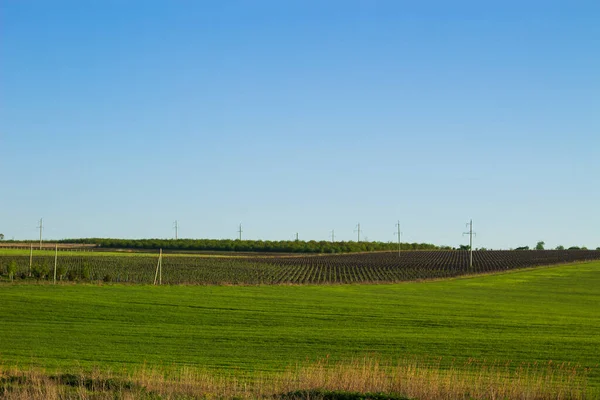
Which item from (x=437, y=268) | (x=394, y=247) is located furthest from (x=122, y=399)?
(x=394, y=247)

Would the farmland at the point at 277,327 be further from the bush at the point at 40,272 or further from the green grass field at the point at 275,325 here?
the bush at the point at 40,272

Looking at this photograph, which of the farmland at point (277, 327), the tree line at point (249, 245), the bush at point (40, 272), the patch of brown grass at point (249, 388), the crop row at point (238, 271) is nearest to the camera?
the patch of brown grass at point (249, 388)

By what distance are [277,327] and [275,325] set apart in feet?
2.39

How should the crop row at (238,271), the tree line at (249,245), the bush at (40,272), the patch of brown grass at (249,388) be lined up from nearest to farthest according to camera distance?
1. the patch of brown grass at (249,388)
2. the bush at (40,272)
3. the crop row at (238,271)
4. the tree line at (249,245)

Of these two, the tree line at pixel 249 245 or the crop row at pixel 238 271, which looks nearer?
the crop row at pixel 238 271

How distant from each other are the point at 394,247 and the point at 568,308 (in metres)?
113

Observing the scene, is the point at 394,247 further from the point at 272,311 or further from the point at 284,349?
the point at 284,349

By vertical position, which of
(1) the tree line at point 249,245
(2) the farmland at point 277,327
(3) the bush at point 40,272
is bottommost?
(2) the farmland at point 277,327

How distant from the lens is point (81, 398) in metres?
14.3

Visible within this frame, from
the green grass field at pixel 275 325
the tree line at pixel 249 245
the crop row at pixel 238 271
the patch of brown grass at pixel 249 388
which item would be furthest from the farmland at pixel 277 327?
the tree line at pixel 249 245

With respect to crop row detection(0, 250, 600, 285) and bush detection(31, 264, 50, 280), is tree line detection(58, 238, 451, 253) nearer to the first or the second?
crop row detection(0, 250, 600, 285)

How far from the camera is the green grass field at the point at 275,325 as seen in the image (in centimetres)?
2461

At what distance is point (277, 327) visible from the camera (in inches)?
1260

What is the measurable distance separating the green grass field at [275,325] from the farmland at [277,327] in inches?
1.9
